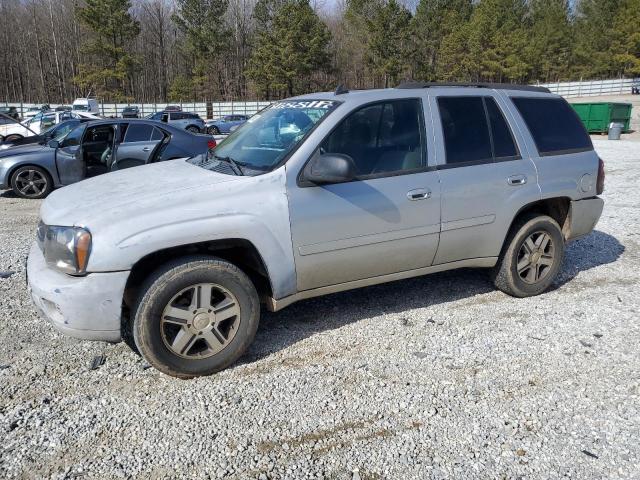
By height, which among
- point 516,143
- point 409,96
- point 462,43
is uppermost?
point 462,43

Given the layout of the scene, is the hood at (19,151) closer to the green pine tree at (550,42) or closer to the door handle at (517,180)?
the door handle at (517,180)

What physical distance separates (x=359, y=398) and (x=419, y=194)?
1581 millimetres

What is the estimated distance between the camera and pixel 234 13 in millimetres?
66375

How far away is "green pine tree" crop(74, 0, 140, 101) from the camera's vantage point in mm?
53844

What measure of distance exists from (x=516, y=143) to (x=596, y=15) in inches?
2927

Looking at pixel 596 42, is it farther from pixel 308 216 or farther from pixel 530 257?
pixel 308 216

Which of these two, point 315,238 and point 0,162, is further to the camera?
point 0,162

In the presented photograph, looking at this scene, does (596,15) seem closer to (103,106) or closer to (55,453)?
(103,106)

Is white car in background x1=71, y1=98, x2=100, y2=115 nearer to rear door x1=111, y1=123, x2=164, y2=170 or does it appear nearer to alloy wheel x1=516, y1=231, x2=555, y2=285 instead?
rear door x1=111, y1=123, x2=164, y2=170

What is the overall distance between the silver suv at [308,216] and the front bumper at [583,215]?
2 centimetres

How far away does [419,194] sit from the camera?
3.96 metres

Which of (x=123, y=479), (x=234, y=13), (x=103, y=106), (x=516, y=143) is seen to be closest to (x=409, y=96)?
(x=516, y=143)

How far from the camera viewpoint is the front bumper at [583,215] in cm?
488

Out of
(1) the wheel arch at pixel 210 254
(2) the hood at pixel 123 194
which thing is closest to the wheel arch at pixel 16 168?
(2) the hood at pixel 123 194
